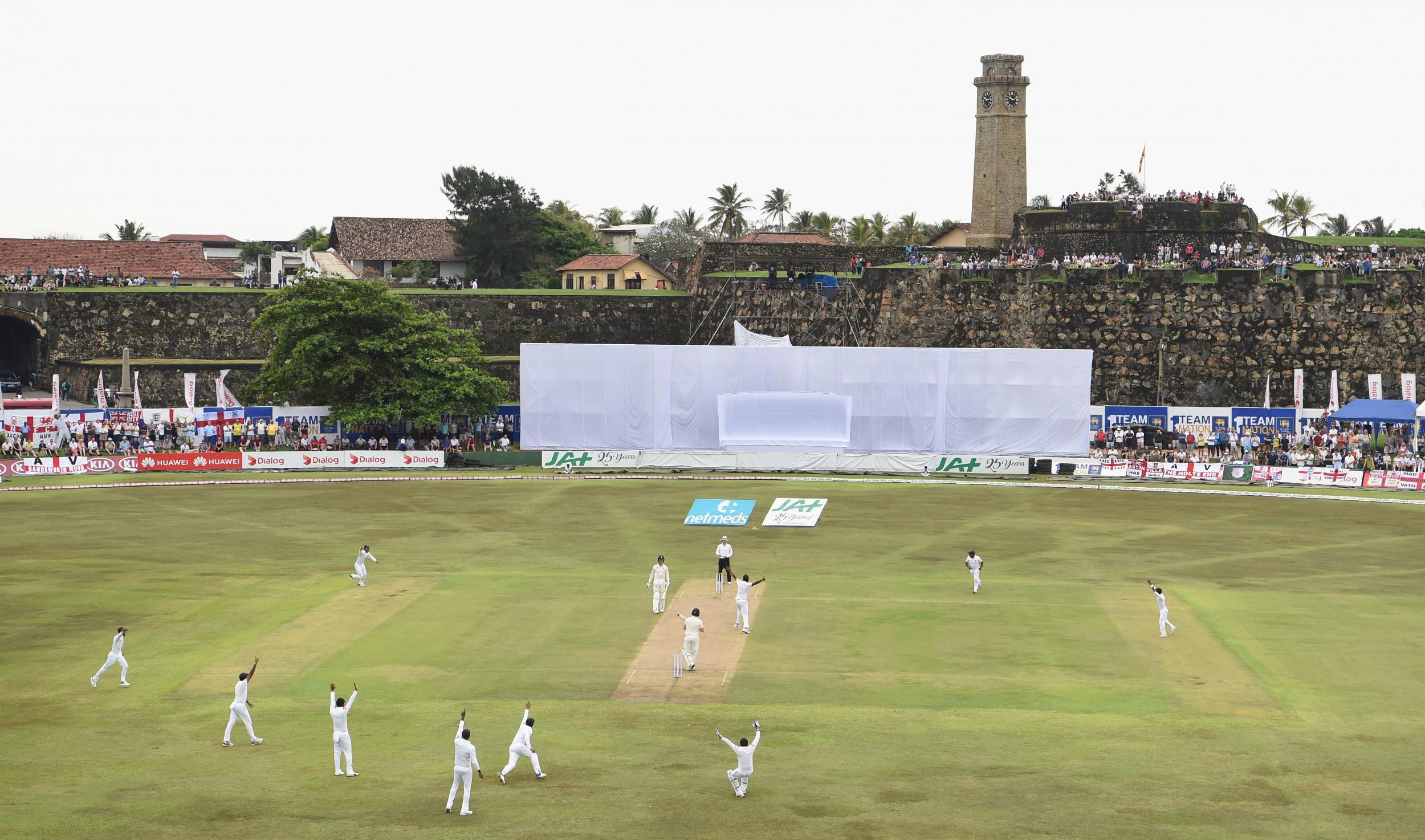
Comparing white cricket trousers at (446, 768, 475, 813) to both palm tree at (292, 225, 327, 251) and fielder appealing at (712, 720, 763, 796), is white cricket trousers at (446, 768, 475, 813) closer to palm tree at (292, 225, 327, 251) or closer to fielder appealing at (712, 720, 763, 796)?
fielder appealing at (712, 720, 763, 796)

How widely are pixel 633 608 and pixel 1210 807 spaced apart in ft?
55.4

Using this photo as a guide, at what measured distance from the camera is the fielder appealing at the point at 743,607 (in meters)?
31.5

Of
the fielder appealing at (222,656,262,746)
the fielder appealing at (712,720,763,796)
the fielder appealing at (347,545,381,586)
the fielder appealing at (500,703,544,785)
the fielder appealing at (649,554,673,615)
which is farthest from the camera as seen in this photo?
the fielder appealing at (347,545,381,586)

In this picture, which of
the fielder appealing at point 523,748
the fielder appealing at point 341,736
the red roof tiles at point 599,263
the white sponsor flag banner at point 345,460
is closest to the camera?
the fielder appealing at point 523,748

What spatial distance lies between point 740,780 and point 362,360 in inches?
1916

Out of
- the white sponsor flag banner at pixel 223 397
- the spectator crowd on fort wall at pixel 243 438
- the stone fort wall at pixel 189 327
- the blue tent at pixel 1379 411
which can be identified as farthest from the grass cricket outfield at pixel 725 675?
the stone fort wall at pixel 189 327

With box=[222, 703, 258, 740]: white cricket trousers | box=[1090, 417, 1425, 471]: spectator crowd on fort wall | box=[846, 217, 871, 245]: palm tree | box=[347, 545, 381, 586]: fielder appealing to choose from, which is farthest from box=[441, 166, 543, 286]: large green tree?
box=[222, 703, 258, 740]: white cricket trousers

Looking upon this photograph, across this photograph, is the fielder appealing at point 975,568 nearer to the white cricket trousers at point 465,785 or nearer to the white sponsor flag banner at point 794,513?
the white sponsor flag banner at point 794,513

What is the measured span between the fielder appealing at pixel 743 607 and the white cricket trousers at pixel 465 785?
1155cm

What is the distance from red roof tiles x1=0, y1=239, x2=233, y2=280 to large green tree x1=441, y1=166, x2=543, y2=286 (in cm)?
1716

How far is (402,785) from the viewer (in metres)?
21.6

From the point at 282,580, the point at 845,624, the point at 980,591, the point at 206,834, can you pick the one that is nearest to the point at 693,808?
the point at 206,834

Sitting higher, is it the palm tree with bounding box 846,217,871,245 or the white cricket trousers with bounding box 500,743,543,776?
the palm tree with bounding box 846,217,871,245

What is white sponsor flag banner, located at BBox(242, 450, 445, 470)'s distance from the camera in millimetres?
62094
